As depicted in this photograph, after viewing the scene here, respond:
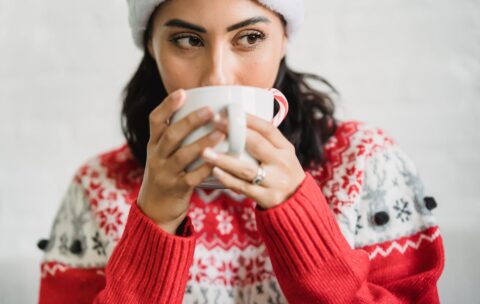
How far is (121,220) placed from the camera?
0.89 metres

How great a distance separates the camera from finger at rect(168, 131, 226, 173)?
0.51 metres

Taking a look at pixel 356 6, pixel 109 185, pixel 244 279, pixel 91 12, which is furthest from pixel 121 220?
pixel 356 6

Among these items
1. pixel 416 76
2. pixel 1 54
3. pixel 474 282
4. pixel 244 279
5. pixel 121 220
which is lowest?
pixel 474 282

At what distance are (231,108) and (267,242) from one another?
0.24 m

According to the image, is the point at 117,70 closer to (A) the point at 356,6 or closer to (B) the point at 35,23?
(B) the point at 35,23

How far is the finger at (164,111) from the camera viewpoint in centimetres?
54

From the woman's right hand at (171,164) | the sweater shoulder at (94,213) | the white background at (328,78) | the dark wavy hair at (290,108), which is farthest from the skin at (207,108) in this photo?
the white background at (328,78)

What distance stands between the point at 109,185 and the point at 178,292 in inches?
13.3

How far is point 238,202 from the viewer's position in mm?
882

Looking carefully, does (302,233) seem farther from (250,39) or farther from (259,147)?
(250,39)

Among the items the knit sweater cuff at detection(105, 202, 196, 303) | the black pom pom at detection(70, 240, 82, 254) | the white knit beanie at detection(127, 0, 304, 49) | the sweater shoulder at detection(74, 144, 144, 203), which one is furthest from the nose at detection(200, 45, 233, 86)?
the black pom pom at detection(70, 240, 82, 254)

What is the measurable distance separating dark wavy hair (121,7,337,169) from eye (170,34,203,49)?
0.19 metres

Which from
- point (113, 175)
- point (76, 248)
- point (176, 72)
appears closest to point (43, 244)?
point (76, 248)

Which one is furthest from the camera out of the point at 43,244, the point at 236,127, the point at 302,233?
the point at 43,244
